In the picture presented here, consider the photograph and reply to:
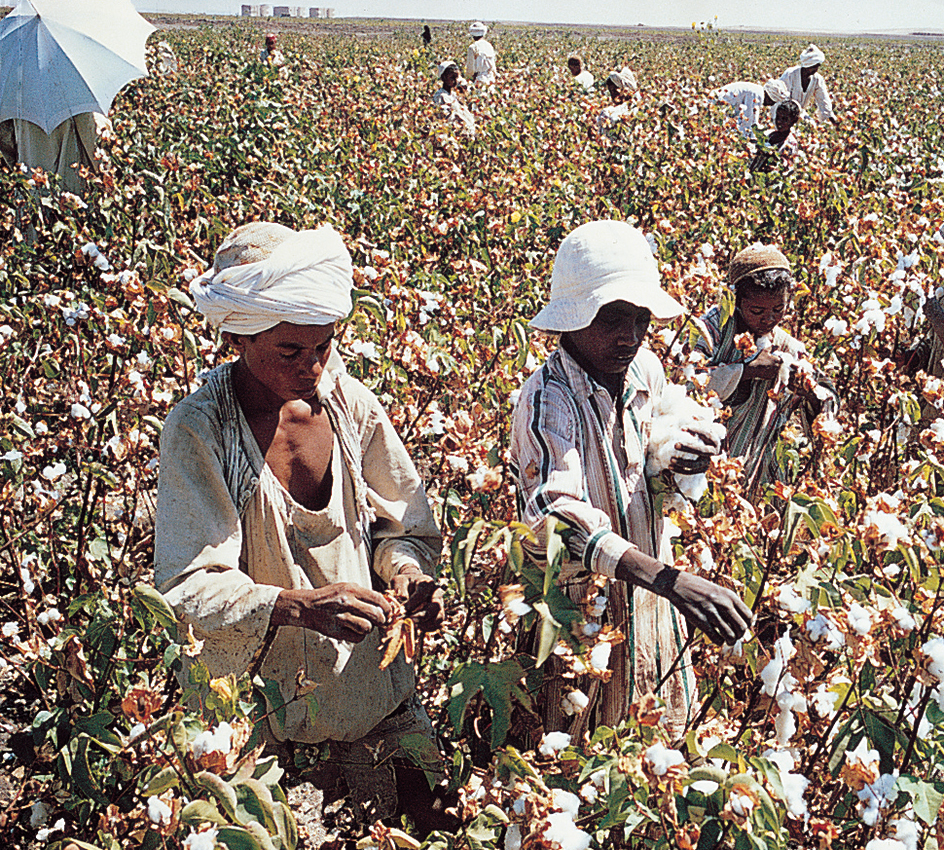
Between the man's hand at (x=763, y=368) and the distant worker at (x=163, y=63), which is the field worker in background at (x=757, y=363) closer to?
the man's hand at (x=763, y=368)

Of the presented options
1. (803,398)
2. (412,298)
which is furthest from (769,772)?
(412,298)

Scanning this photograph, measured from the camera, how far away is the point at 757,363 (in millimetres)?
2721

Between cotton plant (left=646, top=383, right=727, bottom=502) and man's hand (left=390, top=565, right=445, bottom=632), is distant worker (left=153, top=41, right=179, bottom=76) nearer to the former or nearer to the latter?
cotton plant (left=646, top=383, right=727, bottom=502)

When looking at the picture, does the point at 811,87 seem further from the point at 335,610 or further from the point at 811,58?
the point at 335,610

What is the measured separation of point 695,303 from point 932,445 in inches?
70.0

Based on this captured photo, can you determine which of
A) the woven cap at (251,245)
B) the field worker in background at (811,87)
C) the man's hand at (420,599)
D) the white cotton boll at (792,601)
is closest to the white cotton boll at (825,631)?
the white cotton boll at (792,601)

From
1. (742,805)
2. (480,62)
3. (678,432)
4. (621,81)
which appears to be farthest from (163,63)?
(742,805)

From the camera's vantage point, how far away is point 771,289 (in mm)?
2717

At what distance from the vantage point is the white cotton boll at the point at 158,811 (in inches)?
48.9

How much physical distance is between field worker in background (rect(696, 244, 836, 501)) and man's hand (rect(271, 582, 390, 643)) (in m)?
1.40

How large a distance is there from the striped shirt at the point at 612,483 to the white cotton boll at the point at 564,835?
0.45 m

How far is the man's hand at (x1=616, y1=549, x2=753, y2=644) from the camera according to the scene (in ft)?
4.80

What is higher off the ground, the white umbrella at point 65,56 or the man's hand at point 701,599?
the white umbrella at point 65,56

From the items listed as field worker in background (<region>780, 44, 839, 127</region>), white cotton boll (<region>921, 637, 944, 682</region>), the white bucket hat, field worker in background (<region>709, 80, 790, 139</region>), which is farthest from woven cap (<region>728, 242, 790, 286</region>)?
field worker in background (<region>780, 44, 839, 127</region>)
